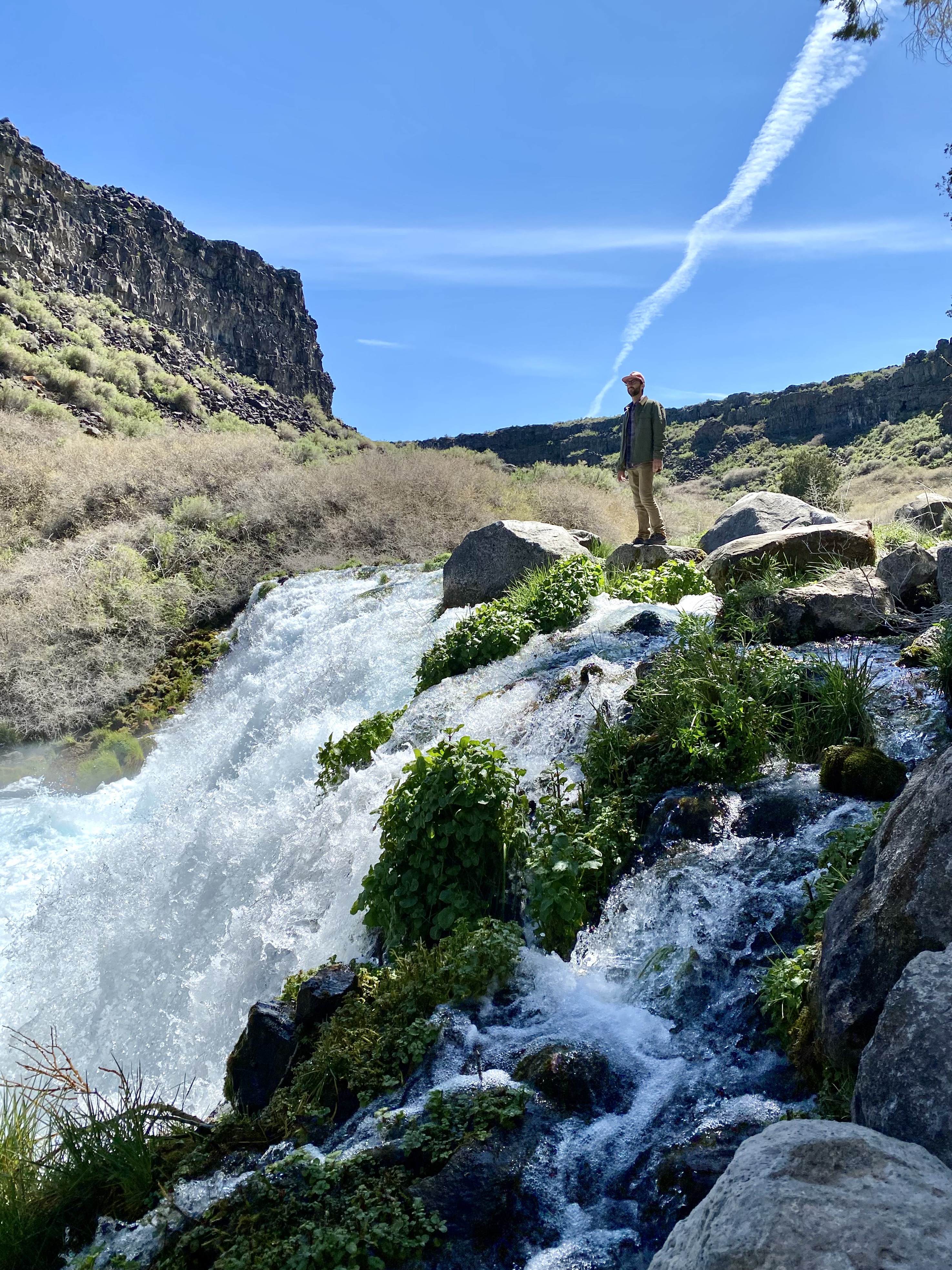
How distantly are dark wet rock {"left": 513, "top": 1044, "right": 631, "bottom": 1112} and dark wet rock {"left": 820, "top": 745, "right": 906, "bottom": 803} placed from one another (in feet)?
7.50

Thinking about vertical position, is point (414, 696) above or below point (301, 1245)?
above

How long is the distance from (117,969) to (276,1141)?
3.53 meters

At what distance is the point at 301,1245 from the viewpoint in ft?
8.46

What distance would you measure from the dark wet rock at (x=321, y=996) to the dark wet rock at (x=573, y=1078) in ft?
3.82

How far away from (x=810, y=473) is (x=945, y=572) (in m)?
22.1

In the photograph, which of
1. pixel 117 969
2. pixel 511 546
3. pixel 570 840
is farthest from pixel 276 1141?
pixel 511 546

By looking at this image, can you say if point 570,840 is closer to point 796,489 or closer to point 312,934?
point 312,934

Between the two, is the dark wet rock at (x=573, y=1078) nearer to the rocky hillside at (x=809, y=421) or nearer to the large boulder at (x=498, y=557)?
the large boulder at (x=498, y=557)

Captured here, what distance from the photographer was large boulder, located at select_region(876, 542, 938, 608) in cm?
761

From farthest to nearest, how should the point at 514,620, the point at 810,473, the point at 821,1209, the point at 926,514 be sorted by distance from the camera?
the point at 810,473, the point at 926,514, the point at 514,620, the point at 821,1209

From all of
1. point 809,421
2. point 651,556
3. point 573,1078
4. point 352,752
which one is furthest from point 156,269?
point 573,1078

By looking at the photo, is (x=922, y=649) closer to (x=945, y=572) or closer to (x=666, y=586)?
(x=945, y=572)

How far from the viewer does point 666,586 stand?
9352 mm

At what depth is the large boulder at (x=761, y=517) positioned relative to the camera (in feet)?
36.9
